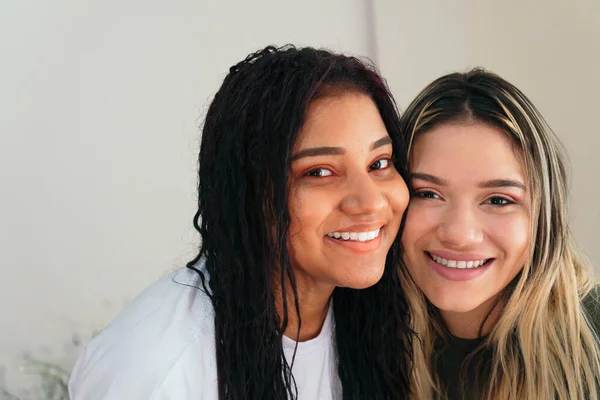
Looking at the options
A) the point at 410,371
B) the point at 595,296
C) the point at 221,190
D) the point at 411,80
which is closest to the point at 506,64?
the point at 411,80

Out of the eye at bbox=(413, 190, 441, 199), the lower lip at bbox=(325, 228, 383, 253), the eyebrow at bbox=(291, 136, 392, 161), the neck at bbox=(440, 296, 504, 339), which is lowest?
the neck at bbox=(440, 296, 504, 339)

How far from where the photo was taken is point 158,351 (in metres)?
1.23

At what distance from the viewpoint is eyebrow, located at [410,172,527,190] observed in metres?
1.50

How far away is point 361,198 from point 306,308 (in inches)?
12.9

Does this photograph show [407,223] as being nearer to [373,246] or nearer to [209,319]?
[373,246]

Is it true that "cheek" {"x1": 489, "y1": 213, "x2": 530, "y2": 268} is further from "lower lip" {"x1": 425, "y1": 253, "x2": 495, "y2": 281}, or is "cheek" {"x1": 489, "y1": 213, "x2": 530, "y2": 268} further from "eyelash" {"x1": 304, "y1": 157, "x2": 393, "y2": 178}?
"eyelash" {"x1": 304, "y1": 157, "x2": 393, "y2": 178}

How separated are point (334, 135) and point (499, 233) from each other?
0.49 metres

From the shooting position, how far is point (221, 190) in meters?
1.32

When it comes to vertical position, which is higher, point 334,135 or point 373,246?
point 334,135

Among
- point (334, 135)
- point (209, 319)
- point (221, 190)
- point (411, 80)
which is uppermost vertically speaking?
point (411, 80)

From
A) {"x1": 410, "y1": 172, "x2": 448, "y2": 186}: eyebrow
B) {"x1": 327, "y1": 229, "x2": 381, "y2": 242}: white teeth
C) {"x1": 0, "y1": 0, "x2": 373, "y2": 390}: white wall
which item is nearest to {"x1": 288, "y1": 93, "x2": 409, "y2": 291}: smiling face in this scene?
{"x1": 327, "y1": 229, "x2": 381, "y2": 242}: white teeth

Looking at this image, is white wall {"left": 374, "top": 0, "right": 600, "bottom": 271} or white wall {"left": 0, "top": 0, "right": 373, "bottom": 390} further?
white wall {"left": 374, "top": 0, "right": 600, "bottom": 271}

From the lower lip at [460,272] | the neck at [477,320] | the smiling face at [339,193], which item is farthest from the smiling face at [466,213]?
the smiling face at [339,193]

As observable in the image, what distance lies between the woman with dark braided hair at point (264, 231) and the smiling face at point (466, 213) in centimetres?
15
